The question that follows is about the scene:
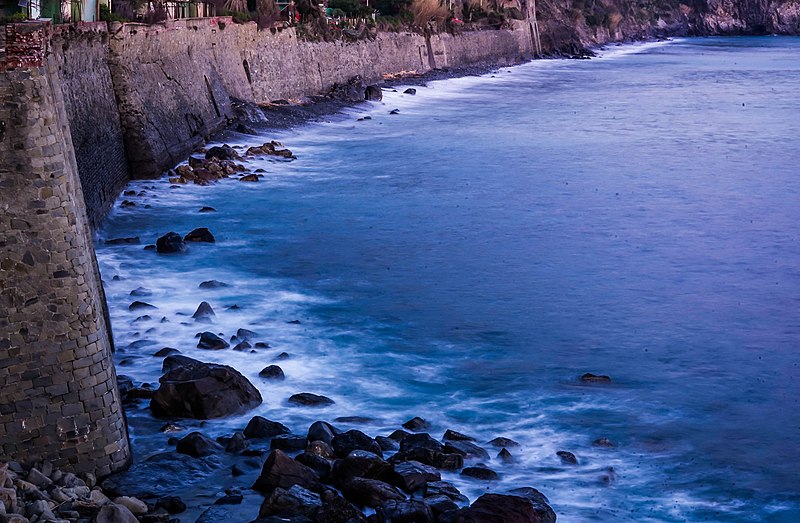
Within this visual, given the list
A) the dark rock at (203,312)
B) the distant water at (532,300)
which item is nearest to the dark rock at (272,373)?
the distant water at (532,300)

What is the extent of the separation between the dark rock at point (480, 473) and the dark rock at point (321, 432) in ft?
4.10

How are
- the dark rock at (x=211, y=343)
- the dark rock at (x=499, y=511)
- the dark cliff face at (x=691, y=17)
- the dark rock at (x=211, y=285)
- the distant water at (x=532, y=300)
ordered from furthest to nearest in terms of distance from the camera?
the dark cliff face at (x=691, y=17)
the dark rock at (x=211, y=285)
the dark rock at (x=211, y=343)
the distant water at (x=532, y=300)
the dark rock at (x=499, y=511)

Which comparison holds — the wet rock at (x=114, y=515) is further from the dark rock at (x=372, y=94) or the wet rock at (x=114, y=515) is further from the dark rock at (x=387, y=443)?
the dark rock at (x=372, y=94)

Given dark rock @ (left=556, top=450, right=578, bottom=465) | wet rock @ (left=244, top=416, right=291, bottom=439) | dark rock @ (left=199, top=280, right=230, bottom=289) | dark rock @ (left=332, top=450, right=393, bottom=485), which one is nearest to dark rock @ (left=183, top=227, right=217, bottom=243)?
dark rock @ (left=199, top=280, right=230, bottom=289)

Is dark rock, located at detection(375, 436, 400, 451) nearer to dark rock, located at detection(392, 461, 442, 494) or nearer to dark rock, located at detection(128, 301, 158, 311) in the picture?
dark rock, located at detection(392, 461, 442, 494)

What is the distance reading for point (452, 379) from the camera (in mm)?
11922

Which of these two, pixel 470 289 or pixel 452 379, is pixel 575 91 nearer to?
pixel 470 289

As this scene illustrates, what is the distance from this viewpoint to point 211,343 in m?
12.4

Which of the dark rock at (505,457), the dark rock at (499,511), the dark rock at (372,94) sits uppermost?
the dark rock at (372,94)

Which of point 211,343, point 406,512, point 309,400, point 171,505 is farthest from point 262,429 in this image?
point 211,343

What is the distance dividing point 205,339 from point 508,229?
843cm

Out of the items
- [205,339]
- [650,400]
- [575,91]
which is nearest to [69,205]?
[205,339]

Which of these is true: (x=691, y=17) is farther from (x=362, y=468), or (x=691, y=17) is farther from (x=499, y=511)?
(x=499, y=511)

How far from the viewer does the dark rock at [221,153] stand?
964 inches
